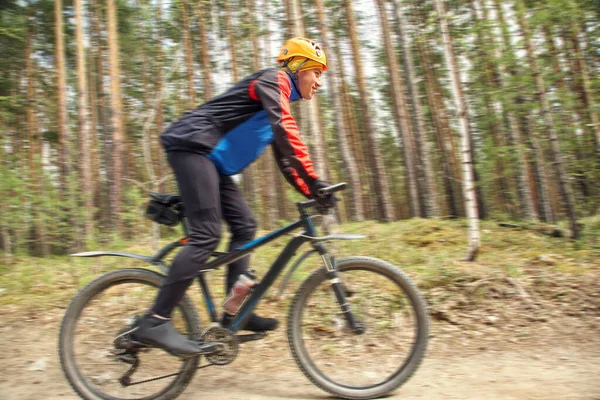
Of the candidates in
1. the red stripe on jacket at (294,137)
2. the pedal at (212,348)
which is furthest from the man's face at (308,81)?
the pedal at (212,348)

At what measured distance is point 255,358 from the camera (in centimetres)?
367

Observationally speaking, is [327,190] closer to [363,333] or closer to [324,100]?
[363,333]

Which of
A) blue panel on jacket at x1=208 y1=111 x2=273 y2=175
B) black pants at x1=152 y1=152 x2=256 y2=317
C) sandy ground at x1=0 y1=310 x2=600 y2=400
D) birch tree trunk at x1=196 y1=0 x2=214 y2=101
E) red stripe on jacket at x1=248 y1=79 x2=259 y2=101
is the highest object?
birch tree trunk at x1=196 y1=0 x2=214 y2=101

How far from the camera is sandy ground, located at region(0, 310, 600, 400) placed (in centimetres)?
287

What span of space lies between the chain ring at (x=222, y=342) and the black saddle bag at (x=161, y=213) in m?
0.73

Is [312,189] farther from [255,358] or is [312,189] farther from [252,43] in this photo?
[252,43]

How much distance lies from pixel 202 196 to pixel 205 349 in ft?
3.12

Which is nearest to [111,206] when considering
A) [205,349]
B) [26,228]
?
[26,228]

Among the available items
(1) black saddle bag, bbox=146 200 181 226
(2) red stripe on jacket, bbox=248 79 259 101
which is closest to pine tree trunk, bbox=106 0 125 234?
(1) black saddle bag, bbox=146 200 181 226

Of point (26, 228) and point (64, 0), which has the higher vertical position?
point (64, 0)

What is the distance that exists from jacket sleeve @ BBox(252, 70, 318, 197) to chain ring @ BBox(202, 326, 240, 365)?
40.2 inches

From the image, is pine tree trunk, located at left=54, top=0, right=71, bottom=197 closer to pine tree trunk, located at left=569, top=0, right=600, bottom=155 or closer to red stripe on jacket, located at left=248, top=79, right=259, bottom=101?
red stripe on jacket, located at left=248, top=79, right=259, bottom=101

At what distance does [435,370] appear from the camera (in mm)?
3283

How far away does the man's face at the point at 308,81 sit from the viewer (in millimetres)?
2822
